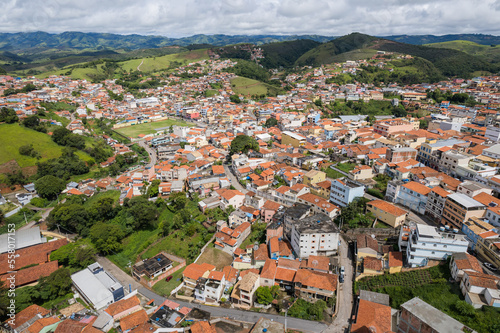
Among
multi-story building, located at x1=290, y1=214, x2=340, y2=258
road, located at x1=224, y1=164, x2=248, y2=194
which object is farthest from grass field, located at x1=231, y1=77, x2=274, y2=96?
multi-story building, located at x1=290, y1=214, x2=340, y2=258

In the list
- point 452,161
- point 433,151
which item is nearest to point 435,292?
point 452,161

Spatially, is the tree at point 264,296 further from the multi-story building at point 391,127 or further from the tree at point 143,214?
the multi-story building at point 391,127

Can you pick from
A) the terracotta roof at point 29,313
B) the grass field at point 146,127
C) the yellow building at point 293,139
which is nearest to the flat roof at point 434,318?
the terracotta roof at point 29,313

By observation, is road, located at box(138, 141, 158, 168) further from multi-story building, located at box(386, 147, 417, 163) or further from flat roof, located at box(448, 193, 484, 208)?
flat roof, located at box(448, 193, 484, 208)

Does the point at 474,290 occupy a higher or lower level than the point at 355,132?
lower

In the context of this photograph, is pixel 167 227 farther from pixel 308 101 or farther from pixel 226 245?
pixel 308 101

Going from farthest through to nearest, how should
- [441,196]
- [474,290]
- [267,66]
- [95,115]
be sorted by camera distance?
[267,66] < [95,115] < [441,196] < [474,290]

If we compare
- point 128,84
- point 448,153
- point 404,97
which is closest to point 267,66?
point 128,84
